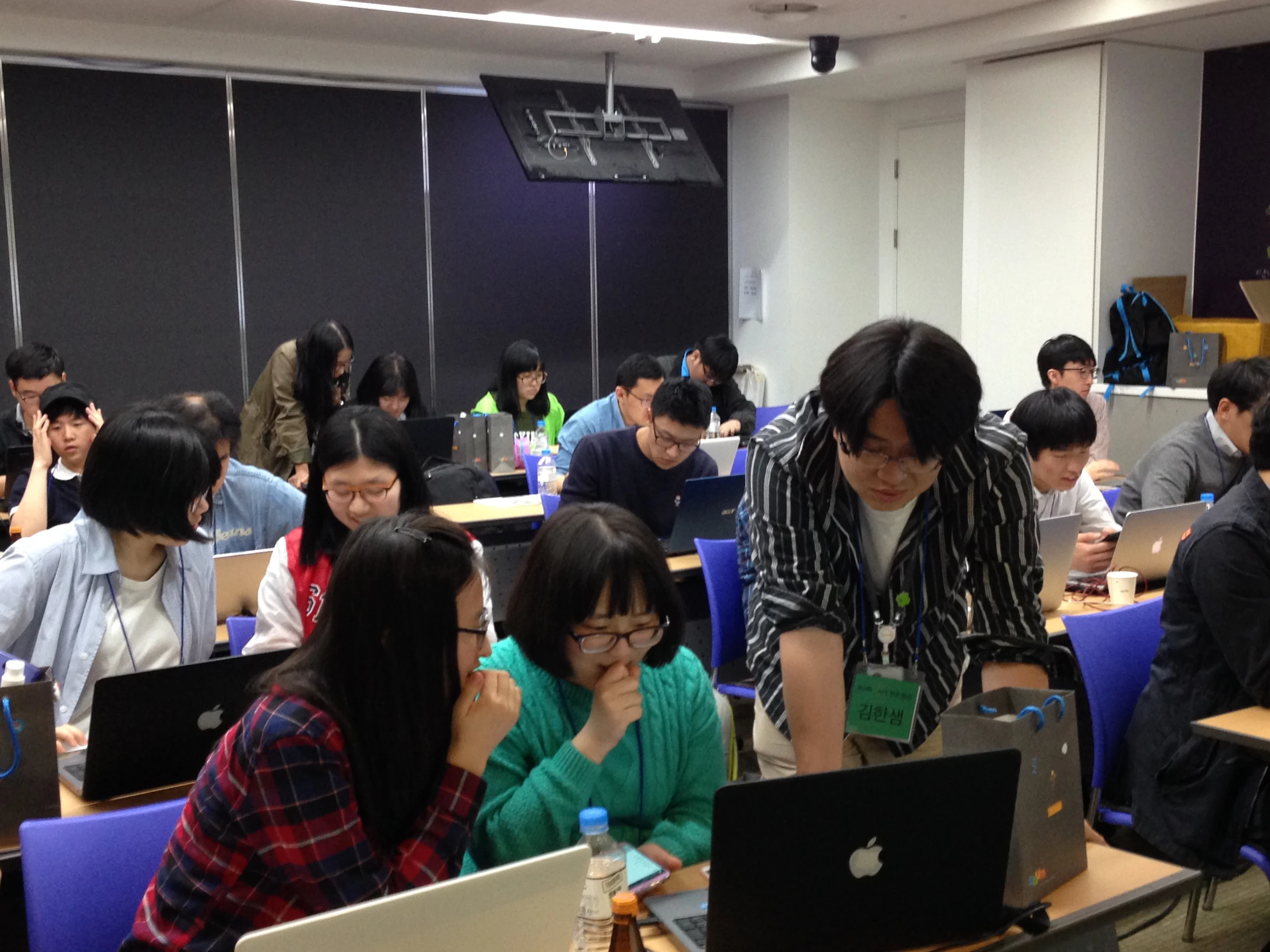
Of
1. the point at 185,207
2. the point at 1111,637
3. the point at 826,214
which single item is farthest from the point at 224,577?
the point at 826,214

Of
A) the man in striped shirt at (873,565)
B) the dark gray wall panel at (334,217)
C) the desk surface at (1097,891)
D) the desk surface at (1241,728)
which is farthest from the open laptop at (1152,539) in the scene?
the dark gray wall panel at (334,217)

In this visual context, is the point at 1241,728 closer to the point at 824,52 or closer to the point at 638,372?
the point at 638,372

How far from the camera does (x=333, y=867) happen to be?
4.88 feet

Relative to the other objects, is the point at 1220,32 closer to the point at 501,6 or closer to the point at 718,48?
the point at 718,48

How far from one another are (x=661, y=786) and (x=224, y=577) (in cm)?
170

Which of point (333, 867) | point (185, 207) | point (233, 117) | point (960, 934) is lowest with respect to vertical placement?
point (960, 934)

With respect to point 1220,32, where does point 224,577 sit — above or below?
below

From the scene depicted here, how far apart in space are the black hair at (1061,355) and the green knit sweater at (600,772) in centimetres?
390

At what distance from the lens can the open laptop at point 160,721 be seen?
2.08m

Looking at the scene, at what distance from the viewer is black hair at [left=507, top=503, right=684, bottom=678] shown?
1857 millimetres

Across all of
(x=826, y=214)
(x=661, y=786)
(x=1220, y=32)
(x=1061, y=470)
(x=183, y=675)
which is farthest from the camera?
(x=826, y=214)

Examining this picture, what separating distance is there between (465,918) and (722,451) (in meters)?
3.99

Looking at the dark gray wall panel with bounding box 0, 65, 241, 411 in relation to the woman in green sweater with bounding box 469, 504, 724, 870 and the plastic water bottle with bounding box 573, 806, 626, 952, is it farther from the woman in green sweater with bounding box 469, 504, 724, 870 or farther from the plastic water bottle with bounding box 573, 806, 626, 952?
the plastic water bottle with bounding box 573, 806, 626, 952

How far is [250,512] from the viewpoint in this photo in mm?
3656
